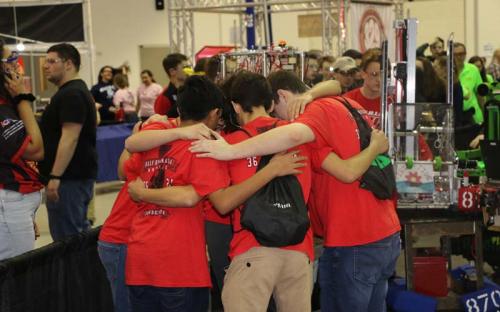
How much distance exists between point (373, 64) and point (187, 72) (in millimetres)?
1152

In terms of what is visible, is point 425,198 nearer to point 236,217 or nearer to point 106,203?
point 236,217

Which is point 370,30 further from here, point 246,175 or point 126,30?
point 126,30

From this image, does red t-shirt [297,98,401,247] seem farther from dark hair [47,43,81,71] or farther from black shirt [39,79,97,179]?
dark hair [47,43,81,71]

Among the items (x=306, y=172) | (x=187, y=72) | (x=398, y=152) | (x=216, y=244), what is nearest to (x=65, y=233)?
(x=187, y=72)

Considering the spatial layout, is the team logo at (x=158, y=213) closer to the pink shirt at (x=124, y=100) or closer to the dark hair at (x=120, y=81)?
the pink shirt at (x=124, y=100)

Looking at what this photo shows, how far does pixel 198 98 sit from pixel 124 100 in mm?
9837

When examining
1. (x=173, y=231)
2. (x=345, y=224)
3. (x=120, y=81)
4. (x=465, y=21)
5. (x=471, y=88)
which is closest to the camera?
(x=173, y=231)

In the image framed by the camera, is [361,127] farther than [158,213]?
Yes

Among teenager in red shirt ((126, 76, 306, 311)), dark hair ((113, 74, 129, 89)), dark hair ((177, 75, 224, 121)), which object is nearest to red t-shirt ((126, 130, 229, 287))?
teenager in red shirt ((126, 76, 306, 311))

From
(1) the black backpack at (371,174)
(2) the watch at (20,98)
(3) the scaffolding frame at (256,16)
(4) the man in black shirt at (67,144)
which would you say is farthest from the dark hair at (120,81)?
(1) the black backpack at (371,174)

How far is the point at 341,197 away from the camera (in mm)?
2959

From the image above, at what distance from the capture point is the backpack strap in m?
2.93

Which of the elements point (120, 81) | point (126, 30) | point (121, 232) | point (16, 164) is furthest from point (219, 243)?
point (126, 30)

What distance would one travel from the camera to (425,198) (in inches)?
161
